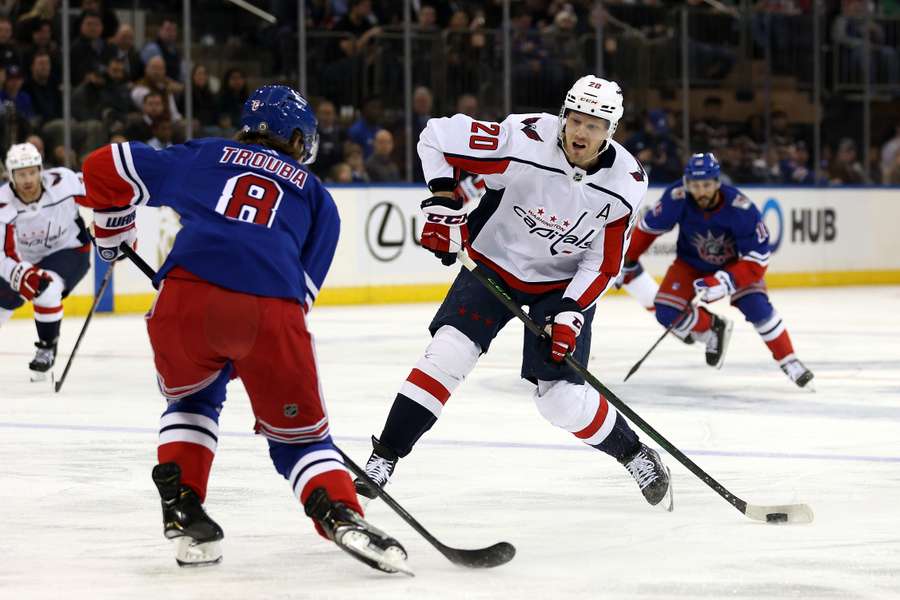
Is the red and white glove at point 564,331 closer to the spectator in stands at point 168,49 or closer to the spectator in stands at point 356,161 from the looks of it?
the spectator in stands at point 168,49

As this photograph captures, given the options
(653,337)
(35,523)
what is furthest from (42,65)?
(35,523)

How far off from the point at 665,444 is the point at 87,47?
24.3ft

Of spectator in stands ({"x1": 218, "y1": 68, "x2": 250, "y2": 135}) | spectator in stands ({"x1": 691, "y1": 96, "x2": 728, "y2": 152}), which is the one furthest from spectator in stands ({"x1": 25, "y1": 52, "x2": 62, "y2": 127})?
spectator in stands ({"x1": 691, "y1": 96, "x2": 728, "y2": 152})

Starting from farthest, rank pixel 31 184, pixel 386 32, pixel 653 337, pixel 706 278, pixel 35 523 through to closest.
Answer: pixel 386 32 < pixel 653 337 < pixel 31 184 < pixel 706 278 < pixel 35 523

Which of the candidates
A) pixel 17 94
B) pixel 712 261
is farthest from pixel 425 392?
pixel 17 94

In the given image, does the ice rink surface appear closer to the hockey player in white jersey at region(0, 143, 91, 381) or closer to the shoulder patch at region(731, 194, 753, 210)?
the hockey player in white jersey at region(0, 143, 91, 381)

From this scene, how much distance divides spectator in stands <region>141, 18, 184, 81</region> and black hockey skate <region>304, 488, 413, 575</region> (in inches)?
321

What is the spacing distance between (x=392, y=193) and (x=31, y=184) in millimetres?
4677

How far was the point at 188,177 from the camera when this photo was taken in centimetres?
315

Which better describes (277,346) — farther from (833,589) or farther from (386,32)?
(386,32)

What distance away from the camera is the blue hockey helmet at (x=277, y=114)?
3234mm

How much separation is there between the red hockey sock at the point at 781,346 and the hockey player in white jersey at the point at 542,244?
9.77 feet

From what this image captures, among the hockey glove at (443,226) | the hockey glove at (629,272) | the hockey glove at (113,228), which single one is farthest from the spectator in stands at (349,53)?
the hockey glove at (113,228)

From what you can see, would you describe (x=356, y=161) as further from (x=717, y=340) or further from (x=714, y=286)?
(x=714, y=286)
